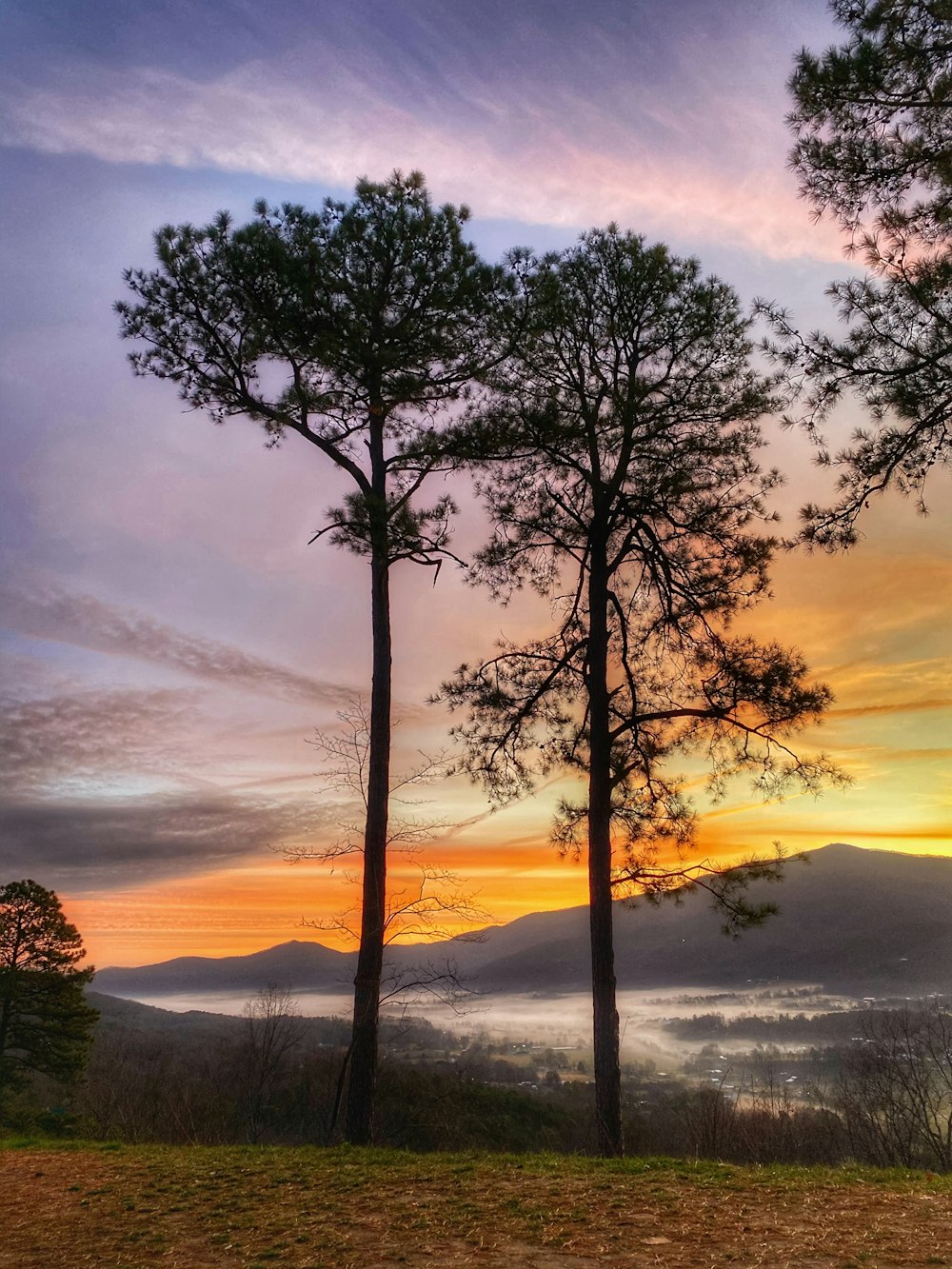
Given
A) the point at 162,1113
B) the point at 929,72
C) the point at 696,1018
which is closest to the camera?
the point at 929,72

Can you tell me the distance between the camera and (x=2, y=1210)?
6.78m

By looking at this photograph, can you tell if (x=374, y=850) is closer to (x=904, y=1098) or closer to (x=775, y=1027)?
(x=904, y=1098)

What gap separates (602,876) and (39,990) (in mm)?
25012

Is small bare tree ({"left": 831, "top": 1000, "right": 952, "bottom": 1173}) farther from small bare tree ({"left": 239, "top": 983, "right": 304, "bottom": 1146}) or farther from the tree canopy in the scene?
the tree canopy

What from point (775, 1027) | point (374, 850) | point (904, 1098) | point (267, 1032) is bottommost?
point (775, 1027)

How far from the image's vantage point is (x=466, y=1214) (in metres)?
5.95

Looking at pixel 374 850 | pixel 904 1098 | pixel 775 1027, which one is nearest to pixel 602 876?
pixel 374 850

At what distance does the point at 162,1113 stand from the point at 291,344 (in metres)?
21.4

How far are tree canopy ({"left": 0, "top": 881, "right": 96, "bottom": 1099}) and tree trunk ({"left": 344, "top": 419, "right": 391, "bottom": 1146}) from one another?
65.8 feet

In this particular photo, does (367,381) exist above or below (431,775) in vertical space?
above

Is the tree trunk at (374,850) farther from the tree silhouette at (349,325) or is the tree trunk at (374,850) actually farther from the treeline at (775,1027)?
the treeline at (775,1027)

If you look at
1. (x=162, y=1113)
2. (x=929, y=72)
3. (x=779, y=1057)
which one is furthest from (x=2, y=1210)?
(x=779, y=1057)

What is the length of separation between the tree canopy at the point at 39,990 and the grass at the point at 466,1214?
2001cm

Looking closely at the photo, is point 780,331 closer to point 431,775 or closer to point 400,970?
point 431,775
